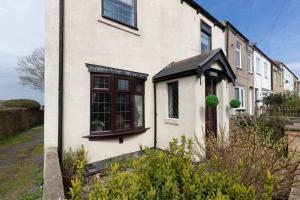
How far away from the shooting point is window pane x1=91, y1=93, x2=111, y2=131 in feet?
19.9

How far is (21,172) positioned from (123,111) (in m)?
3.71

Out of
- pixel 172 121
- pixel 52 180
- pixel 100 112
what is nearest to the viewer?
pixel 52 180

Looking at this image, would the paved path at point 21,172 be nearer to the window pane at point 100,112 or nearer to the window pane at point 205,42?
the window pane at point 100,112

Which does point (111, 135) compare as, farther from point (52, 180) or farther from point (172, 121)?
point (52, 180)

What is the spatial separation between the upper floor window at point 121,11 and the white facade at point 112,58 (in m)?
0.23

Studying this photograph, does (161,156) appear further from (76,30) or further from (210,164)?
(76,30)

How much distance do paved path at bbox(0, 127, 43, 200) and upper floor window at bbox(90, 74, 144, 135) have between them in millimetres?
2064

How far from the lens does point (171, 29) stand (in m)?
8.90

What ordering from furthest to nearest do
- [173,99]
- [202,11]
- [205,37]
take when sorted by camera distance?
[205,37] < [202,11] < [173,99]

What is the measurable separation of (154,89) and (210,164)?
226 inches

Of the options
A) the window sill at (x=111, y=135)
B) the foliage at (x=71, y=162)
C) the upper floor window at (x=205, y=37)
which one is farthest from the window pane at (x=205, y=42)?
the foliage at (x=71, y=162)

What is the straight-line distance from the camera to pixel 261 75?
20516 millimetres

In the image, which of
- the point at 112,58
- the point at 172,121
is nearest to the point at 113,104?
the point at 112,58

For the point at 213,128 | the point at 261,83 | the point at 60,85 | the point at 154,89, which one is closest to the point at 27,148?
the point at 60,85
